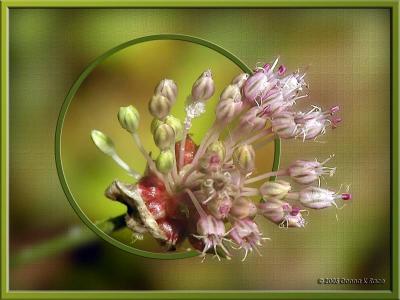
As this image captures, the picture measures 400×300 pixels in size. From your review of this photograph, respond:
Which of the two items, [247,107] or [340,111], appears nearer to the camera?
[247,107]

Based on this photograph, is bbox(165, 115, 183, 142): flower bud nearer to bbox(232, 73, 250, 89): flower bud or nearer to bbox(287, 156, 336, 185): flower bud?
bbox(232, 73, 250, 89): flower bud

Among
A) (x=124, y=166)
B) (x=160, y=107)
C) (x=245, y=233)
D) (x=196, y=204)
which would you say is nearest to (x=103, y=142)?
(x=124, y=166)

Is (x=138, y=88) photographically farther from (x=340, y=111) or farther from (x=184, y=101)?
(x=340, y=111)

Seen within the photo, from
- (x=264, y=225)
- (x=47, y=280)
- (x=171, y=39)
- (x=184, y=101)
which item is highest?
(x=171, y=39)

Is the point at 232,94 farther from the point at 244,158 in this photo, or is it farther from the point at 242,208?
the point at 242,208

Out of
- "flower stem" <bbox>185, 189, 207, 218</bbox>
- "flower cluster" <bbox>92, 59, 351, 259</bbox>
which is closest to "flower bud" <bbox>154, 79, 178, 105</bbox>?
"flower cluster" <bbox>92, 59, 351, 259</bbox>

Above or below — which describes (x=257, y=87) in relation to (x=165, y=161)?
above

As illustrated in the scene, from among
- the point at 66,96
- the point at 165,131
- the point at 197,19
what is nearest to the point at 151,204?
the point at 165,131
